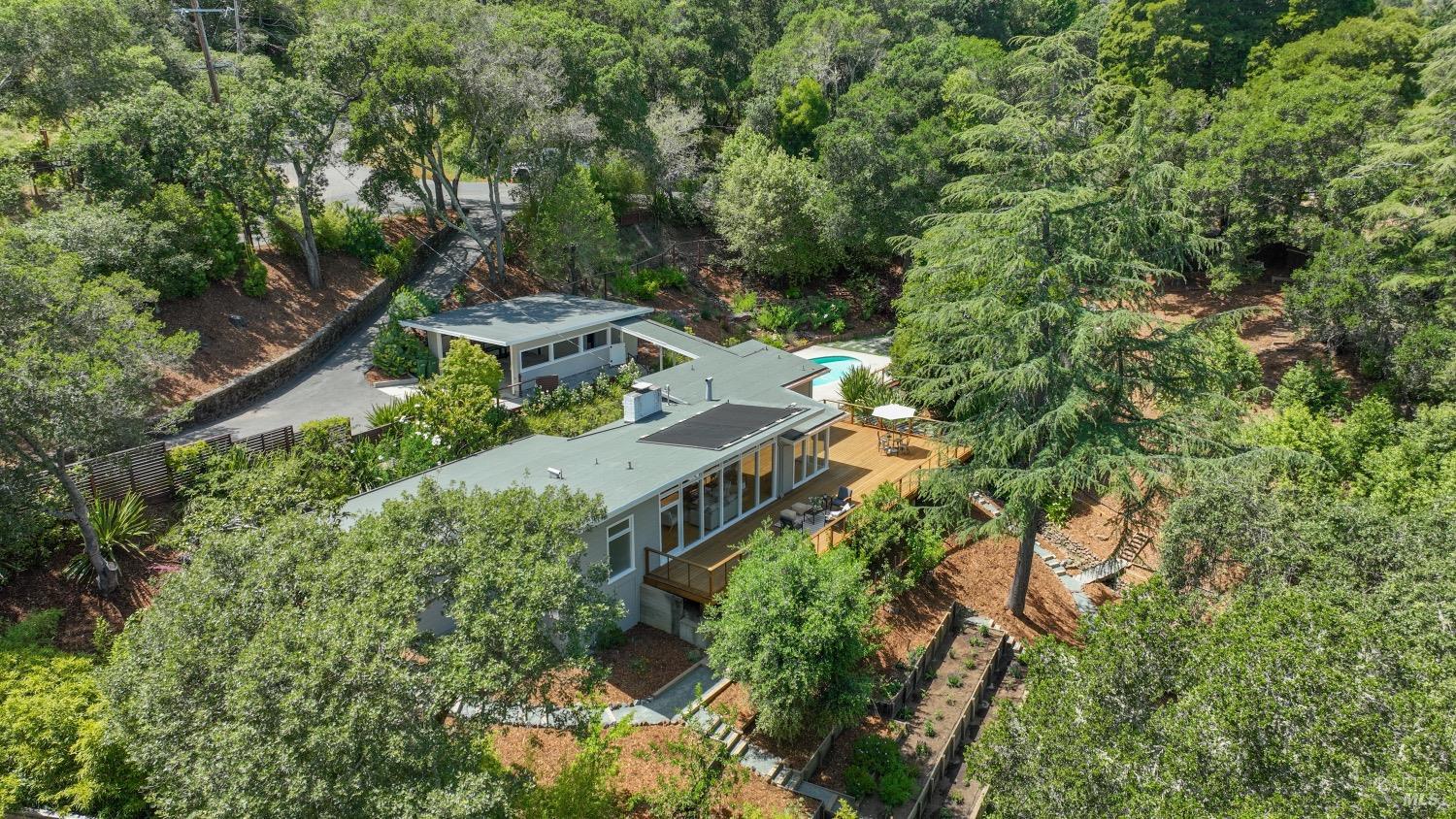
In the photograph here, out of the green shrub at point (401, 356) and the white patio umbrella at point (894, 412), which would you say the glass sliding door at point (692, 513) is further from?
the green shrub at point (401, 356)

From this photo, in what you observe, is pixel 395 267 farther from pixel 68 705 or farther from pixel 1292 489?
pixel 1292 489

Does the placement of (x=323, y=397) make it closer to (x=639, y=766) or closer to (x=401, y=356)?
(x=401, y=356)

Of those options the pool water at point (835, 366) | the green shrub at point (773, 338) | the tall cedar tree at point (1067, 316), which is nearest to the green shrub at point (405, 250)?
the green shrub at point (773, 338)

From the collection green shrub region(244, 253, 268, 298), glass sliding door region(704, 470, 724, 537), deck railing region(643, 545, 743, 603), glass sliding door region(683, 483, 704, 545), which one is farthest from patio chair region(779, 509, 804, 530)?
green shrub region(244, 253, 268, 298)

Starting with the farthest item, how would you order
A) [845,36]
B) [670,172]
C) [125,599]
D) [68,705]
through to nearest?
[845,36]
[670,172]
[125,599]
[68,705]

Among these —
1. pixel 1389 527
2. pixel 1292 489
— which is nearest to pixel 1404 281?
pixel 1292 489

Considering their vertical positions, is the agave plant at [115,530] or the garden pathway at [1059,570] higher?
the agave plant at [115,530]

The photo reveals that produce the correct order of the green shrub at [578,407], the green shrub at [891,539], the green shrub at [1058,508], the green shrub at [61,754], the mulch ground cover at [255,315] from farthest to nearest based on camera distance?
the mulch ground cover at [255,315]
the green shrub at [578,407]
the green shrub at [1058,508]
the green shrub at [891,539]
the green shrub at [61,754]
